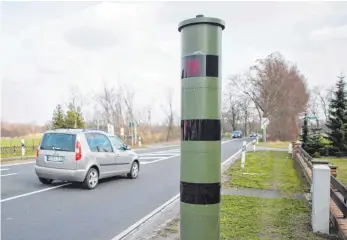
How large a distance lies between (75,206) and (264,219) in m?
3.92

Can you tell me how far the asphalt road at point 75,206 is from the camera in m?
5.47

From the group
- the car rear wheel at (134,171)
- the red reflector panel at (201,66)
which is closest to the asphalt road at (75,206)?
the car rear wheel at (134,171)

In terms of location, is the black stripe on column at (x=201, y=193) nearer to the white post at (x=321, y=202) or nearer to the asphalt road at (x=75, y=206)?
the asphalt road at (x=75, y=206)

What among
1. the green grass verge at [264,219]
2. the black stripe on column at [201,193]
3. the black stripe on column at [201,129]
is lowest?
the green grass verge at [264,219]

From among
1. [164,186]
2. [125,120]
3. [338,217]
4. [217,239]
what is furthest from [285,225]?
[125,120]

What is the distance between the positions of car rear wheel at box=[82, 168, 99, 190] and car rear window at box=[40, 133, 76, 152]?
81cm

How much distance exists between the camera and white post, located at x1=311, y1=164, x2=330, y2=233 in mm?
5238

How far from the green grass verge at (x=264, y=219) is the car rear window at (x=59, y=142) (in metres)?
4.47

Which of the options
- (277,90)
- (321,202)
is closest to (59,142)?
(321,202)

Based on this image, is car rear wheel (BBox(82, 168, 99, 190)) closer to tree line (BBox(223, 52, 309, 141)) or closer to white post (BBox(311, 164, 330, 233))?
white post (BBox(311, 164, 330, 233))

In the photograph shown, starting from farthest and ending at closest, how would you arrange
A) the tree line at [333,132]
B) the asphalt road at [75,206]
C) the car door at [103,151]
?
1. the tree line at [333,132]
2. the car door at [103,151]
3. the asphalt road at [75,206]

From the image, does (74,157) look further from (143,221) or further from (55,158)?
(143,221)

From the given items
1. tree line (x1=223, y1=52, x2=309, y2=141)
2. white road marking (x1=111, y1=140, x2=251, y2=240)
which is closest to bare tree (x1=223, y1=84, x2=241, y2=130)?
tree line (x1=223, y1=52, x2=309, y2=141)

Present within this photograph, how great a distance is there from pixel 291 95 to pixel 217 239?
49705 millimetres
